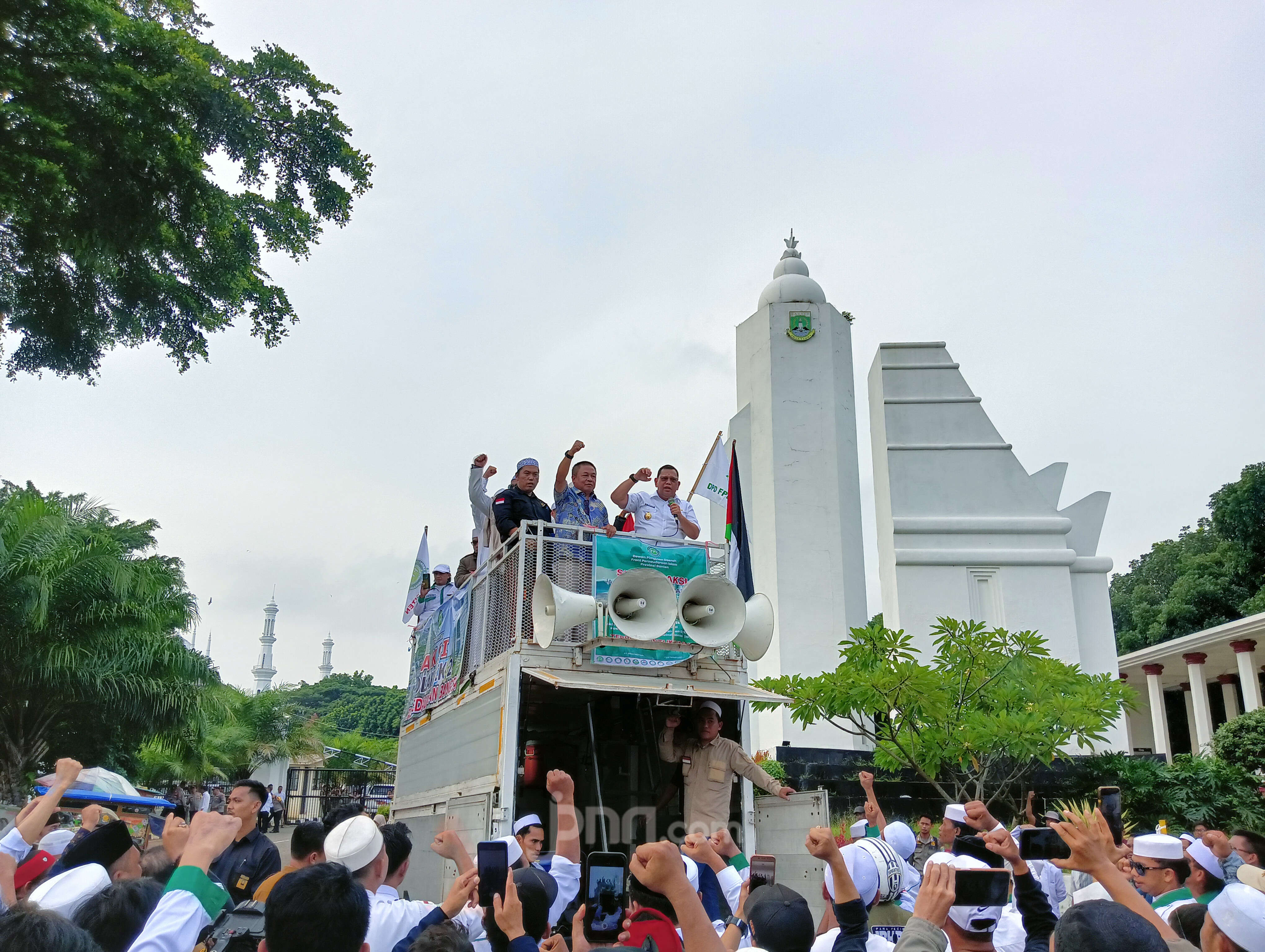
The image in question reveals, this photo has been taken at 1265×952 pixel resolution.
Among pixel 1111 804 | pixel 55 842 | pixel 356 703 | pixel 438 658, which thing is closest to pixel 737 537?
pixel 438 658

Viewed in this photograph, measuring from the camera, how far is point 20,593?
1656 centimetres

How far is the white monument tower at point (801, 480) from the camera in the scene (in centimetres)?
2144

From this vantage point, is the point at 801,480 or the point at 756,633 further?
the point at 801,480

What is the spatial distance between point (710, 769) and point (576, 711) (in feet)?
7.36

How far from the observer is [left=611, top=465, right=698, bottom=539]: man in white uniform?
11.0 metres

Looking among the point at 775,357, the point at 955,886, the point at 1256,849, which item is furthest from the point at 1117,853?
the point at 775,357

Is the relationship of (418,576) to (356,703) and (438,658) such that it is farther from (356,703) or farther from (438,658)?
(356,703)

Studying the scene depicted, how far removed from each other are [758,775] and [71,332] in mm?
9412

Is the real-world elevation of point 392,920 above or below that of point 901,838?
below

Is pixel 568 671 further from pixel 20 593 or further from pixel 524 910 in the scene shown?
pixel 20 593

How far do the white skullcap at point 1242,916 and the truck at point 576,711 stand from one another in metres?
4.81

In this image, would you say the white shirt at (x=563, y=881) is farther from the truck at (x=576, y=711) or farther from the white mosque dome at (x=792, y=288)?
the white mosque dome at (x=792, y=288)

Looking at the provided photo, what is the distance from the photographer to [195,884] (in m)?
2.67

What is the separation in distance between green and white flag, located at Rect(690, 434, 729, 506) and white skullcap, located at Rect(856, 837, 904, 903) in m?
9.17
